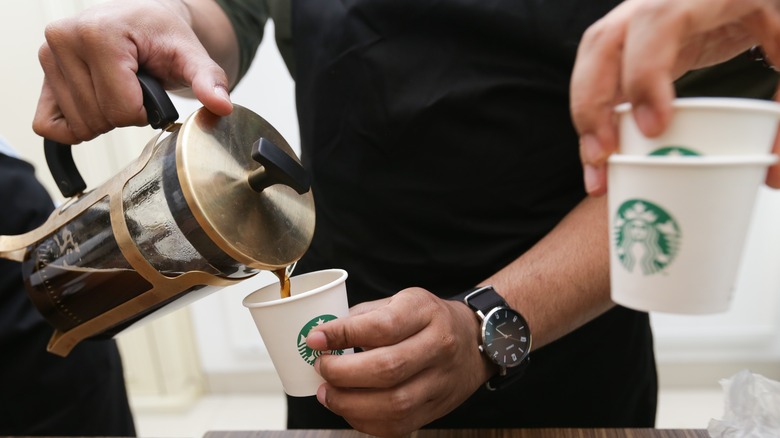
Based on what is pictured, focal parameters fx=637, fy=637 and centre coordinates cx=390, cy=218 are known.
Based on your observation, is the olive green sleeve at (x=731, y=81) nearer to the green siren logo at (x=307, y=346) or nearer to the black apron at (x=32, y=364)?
the green siren logo at (x=307, y=346)

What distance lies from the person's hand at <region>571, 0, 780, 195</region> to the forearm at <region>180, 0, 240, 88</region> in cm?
61

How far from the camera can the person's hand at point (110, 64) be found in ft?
2.20

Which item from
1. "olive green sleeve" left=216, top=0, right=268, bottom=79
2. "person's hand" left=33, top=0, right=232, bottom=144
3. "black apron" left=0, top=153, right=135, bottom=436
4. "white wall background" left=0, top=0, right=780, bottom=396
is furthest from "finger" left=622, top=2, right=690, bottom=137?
"white wall background" left=0, top=0, right=780, bottom=396

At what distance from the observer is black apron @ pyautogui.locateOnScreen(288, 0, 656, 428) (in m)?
0.81

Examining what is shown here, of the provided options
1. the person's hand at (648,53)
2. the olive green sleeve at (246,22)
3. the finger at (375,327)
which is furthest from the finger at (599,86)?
the olive green sleeve at (246,22)

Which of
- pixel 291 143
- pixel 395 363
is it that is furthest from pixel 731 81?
pixel 291 143

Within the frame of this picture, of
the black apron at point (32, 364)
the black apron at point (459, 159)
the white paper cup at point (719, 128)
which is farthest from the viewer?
the black apron at point (32, 364)

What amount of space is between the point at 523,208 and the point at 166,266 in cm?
46

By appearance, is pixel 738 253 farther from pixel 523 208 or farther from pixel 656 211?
pixel 523 208

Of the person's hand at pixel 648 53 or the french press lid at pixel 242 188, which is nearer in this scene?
the person's hand at pixel 648 53

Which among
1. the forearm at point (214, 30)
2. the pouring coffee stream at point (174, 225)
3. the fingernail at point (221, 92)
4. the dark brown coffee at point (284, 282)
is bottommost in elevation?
the dark brown coffee at point (284, 282)

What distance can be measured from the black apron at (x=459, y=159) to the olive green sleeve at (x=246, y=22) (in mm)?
113

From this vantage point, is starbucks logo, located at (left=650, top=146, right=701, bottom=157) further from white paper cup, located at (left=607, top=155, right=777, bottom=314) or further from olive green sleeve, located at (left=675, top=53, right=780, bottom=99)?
olive green sleeve, located at (left=675, top=53, right=780, bottom=99)

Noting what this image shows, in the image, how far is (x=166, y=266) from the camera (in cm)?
59
